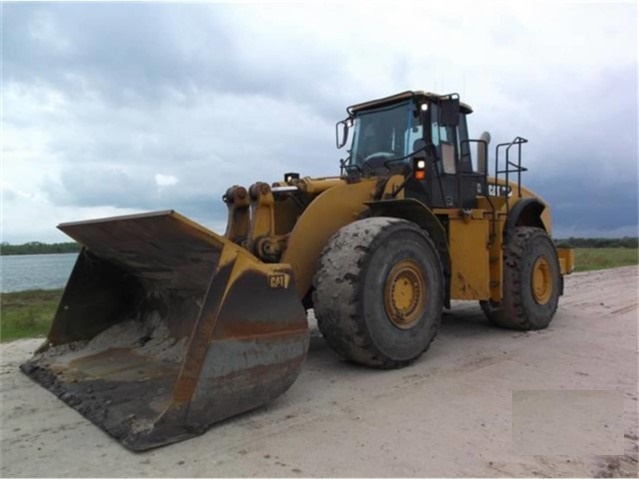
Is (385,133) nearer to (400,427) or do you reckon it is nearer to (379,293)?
(379,293)

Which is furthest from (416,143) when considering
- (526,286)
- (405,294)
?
(526,286)

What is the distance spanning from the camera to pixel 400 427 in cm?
395

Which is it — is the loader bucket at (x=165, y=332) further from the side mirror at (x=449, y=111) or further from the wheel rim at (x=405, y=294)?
the side mirror at (x=449, y=111)

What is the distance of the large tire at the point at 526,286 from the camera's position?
7.40 m

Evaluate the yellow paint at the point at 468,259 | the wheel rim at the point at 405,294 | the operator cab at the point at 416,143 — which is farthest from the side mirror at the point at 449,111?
the wheel rim at the point at 405,294

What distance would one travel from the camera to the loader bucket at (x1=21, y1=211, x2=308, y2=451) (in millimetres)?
3729

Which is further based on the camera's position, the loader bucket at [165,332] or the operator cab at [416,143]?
the operator cab at [416,143]

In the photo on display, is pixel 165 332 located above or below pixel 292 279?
below

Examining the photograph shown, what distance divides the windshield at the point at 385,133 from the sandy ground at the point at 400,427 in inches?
93.8

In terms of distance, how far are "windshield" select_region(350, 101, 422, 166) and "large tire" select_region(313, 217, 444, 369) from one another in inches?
Result: 58.8

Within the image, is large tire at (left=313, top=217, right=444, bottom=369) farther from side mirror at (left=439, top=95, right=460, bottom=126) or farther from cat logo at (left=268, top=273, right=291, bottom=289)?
side mirror at (left=439, top=95, right=460, bottom=126)

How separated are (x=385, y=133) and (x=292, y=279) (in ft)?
10.6

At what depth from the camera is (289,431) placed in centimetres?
384

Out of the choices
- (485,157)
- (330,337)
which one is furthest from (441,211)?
(330,337)
